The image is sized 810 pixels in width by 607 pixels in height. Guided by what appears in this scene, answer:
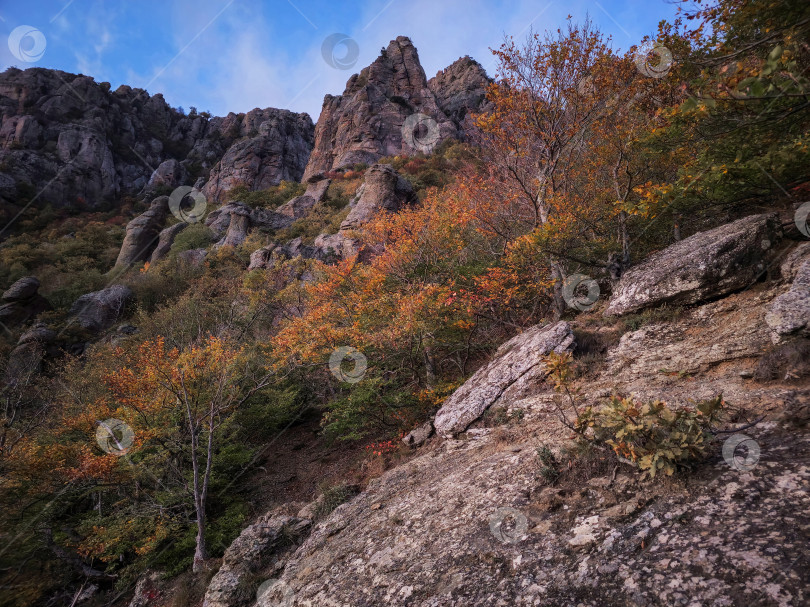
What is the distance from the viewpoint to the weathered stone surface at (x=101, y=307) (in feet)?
99.5

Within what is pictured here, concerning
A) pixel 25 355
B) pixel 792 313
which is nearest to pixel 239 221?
pixel 25 355

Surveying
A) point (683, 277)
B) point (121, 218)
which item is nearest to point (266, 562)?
point (683, 277)

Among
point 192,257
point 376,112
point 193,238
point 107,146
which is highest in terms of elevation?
point 107,146

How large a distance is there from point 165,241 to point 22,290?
12.8m

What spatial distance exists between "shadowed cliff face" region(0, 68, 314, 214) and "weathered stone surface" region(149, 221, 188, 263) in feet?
58.5

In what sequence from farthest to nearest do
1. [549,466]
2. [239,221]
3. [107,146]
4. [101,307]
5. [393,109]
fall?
[107,146], [393,109], [239,221], [101,307], [549,466]

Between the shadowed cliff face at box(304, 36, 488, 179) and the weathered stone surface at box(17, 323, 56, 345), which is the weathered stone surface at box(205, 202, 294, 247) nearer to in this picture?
the weathered stone surface at box(17, 323, 56, 345)

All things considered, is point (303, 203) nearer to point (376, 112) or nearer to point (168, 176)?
point (376, 112)

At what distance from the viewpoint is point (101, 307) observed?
3094 cm

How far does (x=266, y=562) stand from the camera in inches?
276

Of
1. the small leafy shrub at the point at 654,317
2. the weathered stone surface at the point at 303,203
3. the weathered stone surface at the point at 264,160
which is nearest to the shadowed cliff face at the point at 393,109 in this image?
the weathered stone surface at the point at 264,160

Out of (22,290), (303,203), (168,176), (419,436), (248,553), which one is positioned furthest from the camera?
(168,176)

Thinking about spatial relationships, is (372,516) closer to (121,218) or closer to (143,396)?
(143,396)

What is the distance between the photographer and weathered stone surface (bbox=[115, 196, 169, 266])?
1591 inches
